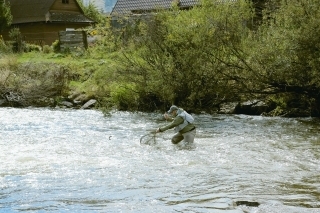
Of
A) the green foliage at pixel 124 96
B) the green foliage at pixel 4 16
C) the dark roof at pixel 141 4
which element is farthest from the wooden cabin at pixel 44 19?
the green foliage at pixel 124 96

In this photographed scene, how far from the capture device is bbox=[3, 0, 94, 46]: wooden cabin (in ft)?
169

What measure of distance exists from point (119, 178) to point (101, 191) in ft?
3.73

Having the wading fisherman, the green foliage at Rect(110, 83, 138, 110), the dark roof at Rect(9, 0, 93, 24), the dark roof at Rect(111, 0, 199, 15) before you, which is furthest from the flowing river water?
the dark roof at Rect(9, 0, 93, 24)

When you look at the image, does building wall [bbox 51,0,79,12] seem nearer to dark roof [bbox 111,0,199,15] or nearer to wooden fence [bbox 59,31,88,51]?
dark roof [bbox 111,0,199,15]

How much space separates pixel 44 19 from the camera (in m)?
52.1

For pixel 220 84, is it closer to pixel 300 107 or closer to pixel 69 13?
pixel 300 107

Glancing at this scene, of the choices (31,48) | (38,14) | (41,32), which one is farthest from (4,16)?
(38,14)

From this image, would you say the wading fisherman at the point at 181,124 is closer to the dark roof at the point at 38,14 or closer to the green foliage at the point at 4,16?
the green foliage at the point at 4,16

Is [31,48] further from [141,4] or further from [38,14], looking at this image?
[38,14]

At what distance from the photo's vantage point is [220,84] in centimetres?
2262

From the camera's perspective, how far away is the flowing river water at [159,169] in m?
8.79

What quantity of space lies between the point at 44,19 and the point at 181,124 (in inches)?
1618

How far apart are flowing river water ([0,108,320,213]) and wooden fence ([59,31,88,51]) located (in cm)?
1915

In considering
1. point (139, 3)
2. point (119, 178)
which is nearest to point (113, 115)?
point (119, 178)
